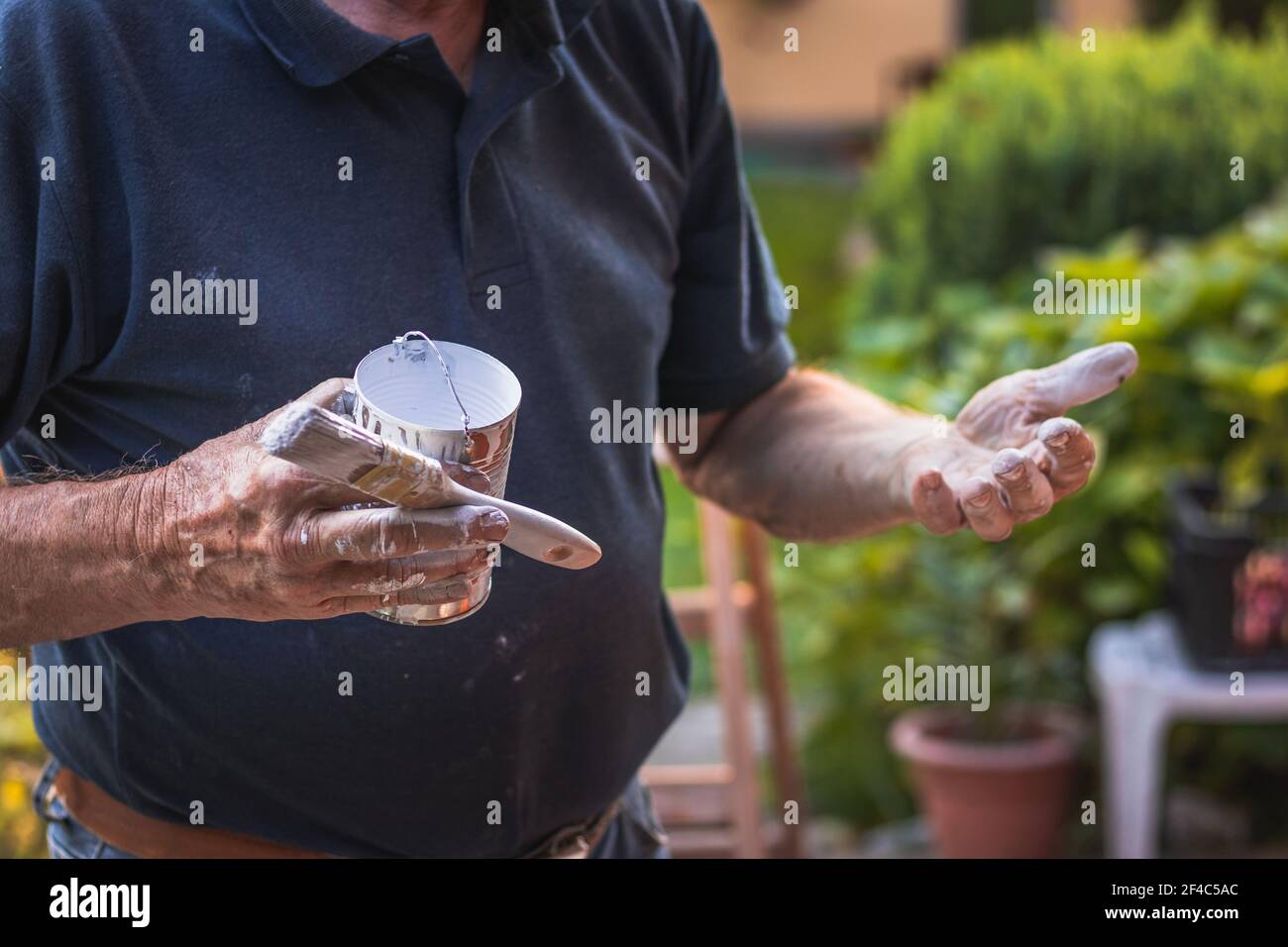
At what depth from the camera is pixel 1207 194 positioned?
425cm

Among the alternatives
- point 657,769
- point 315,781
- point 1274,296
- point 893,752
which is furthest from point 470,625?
point 893,752

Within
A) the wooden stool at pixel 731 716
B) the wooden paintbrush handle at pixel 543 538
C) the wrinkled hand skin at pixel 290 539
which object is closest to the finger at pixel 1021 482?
the wooden paintbrush handle at pixel 543 538

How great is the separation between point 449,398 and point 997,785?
2626 millimetres

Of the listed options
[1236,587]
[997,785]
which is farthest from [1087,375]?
[997,785]

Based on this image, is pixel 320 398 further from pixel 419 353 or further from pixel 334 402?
pixel 419 353

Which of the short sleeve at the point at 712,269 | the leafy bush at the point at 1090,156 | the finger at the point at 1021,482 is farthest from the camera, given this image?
the leafy bush at the point at 1090,156

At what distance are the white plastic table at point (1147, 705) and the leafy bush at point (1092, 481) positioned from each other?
28 centimetres

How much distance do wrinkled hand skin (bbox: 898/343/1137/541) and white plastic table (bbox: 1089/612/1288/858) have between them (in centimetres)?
185

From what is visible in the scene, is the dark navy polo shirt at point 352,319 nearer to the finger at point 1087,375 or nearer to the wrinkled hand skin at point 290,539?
the wrinkled hand skin at point 290,539

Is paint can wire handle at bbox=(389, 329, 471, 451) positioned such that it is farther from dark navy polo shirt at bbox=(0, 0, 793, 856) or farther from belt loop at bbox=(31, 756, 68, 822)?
belt loop at bbox=(31, 756, 68, 822)

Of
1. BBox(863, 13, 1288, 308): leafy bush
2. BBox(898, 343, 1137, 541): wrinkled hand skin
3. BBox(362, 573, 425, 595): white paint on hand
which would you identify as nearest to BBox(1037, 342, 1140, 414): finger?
BBox(898, 343, 1137, 541): wrinkled hand skin

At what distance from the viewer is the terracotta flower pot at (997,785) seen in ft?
11.7

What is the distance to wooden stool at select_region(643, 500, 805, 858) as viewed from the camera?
3062mm

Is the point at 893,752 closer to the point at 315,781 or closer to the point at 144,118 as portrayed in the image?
the point at 315,781
